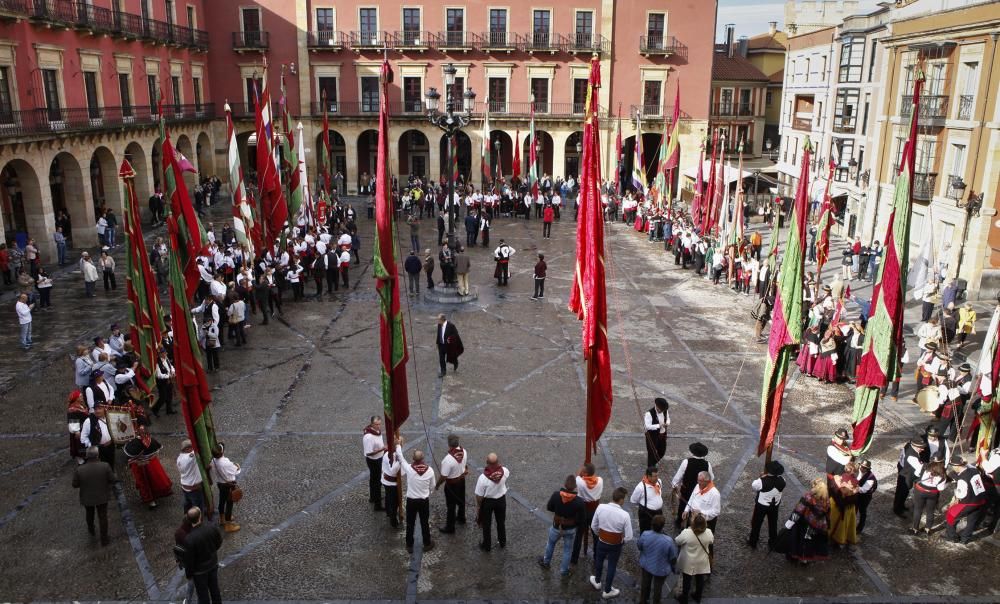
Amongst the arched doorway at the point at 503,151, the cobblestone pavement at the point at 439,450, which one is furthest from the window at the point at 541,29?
the cobblestone pavement at the point at 439,450

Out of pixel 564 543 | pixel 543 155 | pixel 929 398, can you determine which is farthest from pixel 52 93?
pixel 543 155

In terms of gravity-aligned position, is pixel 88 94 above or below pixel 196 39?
below

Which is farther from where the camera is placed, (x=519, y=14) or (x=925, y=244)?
(x=519, y=14)

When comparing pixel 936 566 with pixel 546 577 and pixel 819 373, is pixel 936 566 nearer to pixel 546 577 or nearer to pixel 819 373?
pixel 546 577

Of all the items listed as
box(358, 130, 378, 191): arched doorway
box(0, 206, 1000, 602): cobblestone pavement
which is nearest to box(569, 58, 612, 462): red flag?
box(0, 206, 1000, 602): cobblestone pavement

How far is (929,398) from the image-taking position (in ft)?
43.5

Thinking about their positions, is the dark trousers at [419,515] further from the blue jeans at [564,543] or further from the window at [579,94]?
the window at [579,94]

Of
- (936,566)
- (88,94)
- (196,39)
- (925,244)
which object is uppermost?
(196,39)

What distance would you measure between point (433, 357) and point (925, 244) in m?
11.4

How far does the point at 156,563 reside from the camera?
926cm

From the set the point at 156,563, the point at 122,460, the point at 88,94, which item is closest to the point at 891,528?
the point at 156,563

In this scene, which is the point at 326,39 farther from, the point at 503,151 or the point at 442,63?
the point at 503,151

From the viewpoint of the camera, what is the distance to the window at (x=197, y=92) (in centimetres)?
4053

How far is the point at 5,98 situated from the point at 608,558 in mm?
24550
